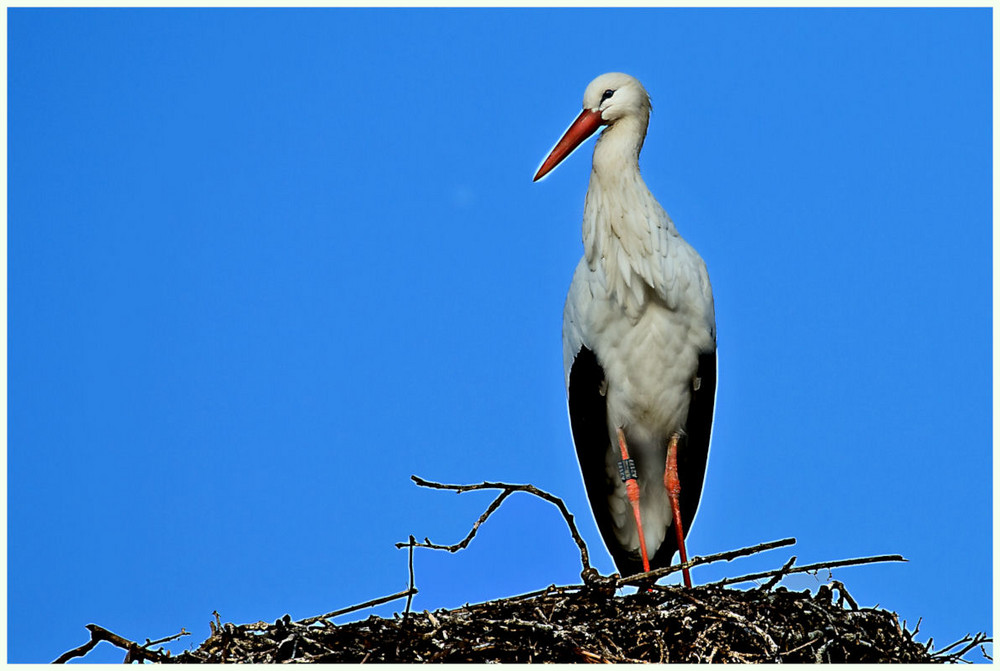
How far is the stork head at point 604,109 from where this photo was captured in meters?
3.67

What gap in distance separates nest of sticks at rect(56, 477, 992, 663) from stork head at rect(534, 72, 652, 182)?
1384mm

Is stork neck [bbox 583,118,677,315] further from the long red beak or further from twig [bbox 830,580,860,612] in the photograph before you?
twig [bbox 830,580,860,612]

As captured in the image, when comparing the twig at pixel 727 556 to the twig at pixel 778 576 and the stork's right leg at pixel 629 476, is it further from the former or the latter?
the stork's right leg at pixel 629 476

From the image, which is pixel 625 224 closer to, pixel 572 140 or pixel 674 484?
pixel 572 140

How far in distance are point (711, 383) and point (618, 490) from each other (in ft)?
1.37

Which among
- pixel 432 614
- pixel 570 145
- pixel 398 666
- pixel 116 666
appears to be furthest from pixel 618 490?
pixel 116 666

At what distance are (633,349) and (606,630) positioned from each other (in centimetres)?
113

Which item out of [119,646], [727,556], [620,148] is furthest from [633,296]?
[119,646]

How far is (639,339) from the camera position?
355 cm

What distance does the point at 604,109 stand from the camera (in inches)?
145

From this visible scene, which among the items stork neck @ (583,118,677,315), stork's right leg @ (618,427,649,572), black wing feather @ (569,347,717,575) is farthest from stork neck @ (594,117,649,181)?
stork's right leg @ (618,427,649,572)

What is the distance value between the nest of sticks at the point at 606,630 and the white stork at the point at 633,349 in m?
0.89

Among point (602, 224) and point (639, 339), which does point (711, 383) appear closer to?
point (639, 339)

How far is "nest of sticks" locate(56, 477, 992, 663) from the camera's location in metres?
2.46
